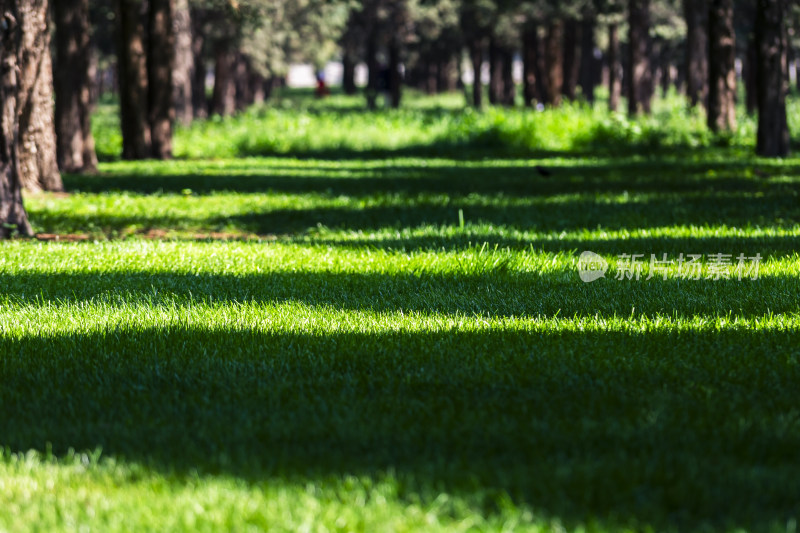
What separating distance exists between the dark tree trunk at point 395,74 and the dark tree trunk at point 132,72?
89.3 ft

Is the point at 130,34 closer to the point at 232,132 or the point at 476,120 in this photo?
the point at 232,132

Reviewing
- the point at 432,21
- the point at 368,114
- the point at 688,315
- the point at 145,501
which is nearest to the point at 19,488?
the point at 145,501

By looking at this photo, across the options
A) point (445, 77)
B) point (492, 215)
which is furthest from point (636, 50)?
point (445, 77)

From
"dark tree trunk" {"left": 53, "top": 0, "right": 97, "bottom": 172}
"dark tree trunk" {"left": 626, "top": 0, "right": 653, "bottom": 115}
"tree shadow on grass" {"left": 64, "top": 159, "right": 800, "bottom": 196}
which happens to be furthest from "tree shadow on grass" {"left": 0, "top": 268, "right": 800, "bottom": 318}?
"dark tree trunk" {"left": 626, "top": 0, "right": 653, "bottom": 115}

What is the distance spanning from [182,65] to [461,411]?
27.8 meters

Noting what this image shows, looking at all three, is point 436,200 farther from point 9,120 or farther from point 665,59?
point 665,59

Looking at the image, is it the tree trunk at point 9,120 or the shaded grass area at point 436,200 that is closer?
the tree trunk at point 9,120

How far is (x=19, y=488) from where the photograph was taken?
361 cm

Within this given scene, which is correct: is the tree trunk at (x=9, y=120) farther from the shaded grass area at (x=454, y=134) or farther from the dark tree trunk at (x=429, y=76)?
the dark tree trunk at (x=429, y=76)

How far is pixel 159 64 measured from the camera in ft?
80.0

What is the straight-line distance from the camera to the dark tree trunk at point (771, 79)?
20.6 metres

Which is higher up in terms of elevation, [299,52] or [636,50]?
[299,52]

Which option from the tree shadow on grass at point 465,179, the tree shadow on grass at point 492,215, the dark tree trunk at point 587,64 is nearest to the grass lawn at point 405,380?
the tree shadow on grass at point 492,215

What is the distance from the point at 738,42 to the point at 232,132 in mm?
41421
